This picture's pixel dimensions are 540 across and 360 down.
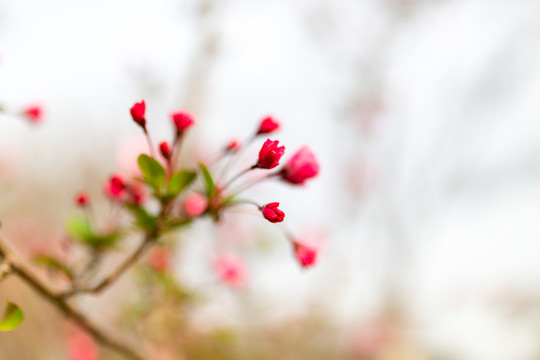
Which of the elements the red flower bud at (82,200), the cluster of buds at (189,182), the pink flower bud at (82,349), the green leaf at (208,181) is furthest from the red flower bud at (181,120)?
the pink flower bud at (82,349)

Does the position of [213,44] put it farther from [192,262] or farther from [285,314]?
[285,314]

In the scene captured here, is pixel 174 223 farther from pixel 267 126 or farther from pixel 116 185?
pixel 267 126

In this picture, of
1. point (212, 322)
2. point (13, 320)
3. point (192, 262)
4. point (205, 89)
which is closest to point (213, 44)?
point (205, 89)

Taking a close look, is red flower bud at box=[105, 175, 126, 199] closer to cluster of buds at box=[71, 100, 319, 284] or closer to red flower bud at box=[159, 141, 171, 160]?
cluster of buds at box=[71, 100, 319, 284]

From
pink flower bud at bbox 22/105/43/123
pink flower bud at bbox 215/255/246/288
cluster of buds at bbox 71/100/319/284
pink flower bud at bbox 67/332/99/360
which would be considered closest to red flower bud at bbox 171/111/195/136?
cluster of buds at bbox 71/100/319/284

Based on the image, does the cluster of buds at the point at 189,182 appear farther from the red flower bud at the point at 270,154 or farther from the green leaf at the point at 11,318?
the green leaf at the point at 11,318

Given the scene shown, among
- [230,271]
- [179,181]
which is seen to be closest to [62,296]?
[179,181]
